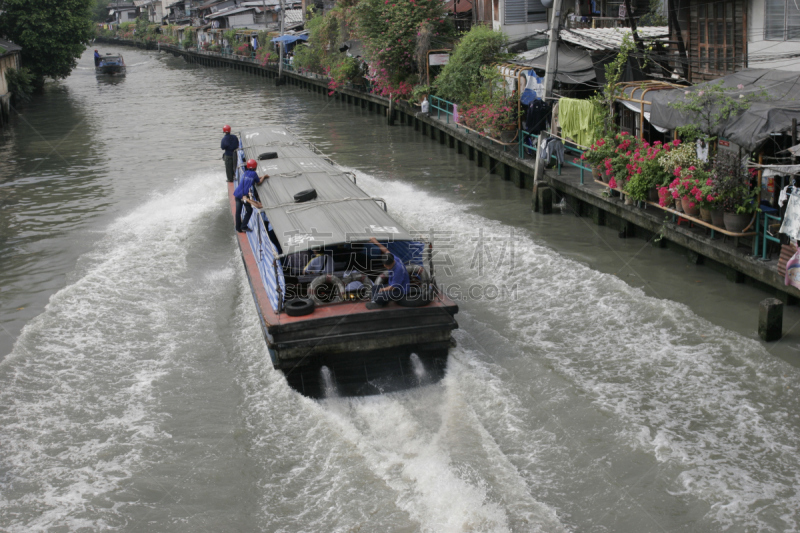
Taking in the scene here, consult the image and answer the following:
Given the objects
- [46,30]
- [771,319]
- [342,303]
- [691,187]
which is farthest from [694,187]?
[46,30]

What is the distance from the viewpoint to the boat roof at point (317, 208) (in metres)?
9.80

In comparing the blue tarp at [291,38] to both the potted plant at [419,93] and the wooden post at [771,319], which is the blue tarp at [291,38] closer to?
the potted plant at [419,93]

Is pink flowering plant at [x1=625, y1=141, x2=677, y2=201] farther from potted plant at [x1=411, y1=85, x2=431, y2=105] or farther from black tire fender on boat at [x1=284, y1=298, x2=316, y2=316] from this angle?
potted plant at [x1=411, y1=85, x2=431, y2=105]

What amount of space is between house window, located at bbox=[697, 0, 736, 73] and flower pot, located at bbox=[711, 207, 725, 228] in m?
6.83

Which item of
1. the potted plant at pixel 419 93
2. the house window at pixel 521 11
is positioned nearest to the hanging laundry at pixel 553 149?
the potted plant at pixel 419 93

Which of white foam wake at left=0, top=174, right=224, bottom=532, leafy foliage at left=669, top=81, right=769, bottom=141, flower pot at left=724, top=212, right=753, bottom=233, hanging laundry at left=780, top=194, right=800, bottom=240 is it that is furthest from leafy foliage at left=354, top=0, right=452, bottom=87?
hanging laundry at left=780, top=194, right=800, bottom=240

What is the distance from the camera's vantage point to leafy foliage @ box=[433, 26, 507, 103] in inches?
919

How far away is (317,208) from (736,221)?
20.9 ft

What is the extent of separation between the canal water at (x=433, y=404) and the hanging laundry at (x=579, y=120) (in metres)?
2.00

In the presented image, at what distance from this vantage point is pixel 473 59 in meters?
23.5

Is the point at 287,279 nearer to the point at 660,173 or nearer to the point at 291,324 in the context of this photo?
the point at 291,324

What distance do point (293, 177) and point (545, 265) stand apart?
484 cm

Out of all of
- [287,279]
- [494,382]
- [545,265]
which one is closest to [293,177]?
[287,279]

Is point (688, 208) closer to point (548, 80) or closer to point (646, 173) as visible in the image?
point (646, 173)
